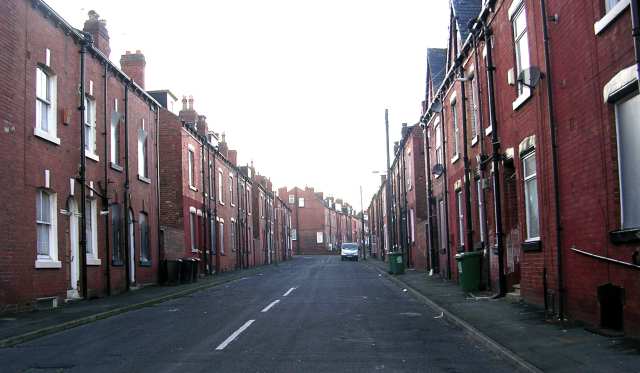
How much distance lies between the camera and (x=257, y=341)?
418 inches

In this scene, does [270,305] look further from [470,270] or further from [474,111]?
[474,111]

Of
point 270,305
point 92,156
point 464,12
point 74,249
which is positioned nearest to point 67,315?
point 74,249

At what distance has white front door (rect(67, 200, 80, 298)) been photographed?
18.7m

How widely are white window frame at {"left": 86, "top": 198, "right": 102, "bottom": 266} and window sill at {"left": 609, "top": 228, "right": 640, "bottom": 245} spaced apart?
15.4m

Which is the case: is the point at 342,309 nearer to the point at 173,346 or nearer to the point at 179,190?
the point at 173,346

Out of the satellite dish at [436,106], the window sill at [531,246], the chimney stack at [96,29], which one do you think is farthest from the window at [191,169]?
the window sill at [531,246]

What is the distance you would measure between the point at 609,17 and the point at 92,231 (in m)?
16.3

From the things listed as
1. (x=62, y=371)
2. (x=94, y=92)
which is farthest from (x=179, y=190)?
(x=62, y=371)

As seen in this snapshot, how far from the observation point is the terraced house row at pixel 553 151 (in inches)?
367

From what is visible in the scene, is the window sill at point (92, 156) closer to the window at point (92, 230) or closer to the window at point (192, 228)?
the window at point (92, 230)

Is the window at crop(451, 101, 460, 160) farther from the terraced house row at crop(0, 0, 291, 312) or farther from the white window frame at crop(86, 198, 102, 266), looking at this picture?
the white window frame at crop(86, 198, 102, 266)

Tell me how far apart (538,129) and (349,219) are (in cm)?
12986

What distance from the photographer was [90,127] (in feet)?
68.4

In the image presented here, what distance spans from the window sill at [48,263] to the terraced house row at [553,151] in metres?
11.3
